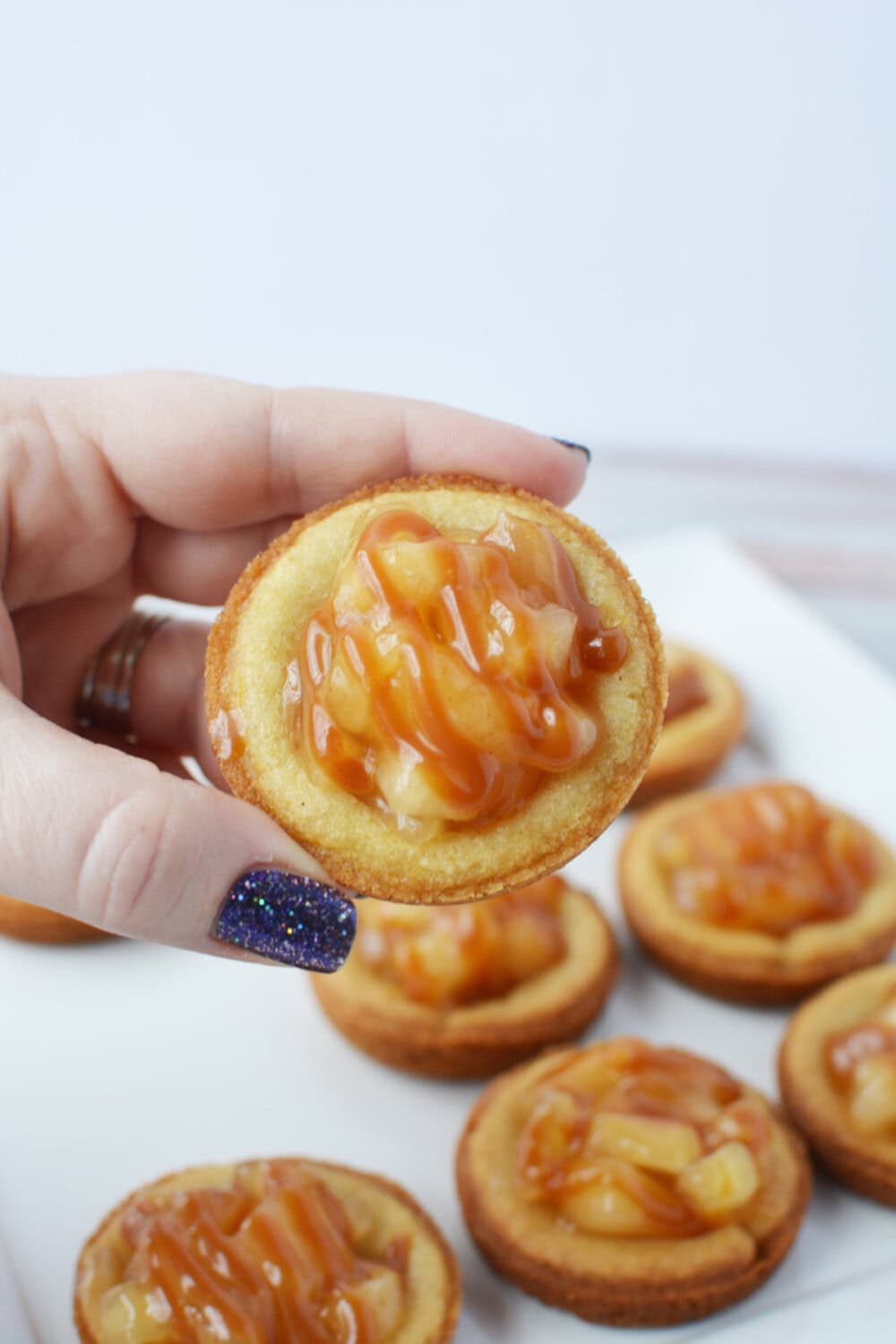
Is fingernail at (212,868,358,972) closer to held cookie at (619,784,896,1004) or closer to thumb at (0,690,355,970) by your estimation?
thumb at (0,690,355,970)

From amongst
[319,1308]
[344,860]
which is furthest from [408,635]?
[319,1308]

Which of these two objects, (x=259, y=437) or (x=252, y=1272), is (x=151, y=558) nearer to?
(x=259, y=437)

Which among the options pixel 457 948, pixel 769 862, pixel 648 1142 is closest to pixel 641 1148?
pixel 648 1142

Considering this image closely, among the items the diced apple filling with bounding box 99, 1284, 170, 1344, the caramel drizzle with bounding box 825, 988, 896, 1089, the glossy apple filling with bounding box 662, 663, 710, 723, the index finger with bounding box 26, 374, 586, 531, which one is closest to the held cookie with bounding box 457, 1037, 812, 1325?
the caramel drizzle with bounding box 825, 988, 896, 1089

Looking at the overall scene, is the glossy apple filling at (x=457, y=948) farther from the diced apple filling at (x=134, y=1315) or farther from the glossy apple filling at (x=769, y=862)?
the diced apple filling at (x=134, y=1315)

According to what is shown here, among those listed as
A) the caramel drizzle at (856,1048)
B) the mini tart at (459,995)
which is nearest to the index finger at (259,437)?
the mini tart at (459,995)

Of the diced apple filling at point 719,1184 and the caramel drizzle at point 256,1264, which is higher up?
the diced apple filling at point 719,1184
